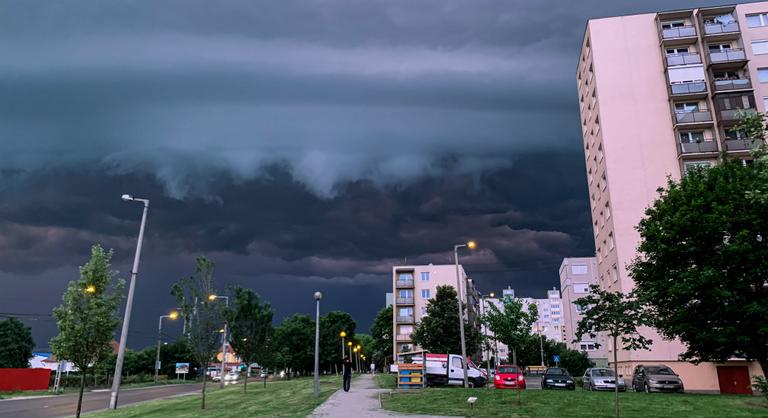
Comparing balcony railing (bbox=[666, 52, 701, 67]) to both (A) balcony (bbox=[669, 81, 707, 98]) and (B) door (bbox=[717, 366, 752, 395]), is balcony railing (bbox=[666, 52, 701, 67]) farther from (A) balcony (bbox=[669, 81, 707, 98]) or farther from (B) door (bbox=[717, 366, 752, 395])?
(B) door (bbox=[717, 366, 752, 395])

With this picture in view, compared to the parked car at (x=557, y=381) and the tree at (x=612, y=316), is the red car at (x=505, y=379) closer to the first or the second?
the parked car at (x=557, y=381)

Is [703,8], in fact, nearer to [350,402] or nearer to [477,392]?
Answer: [477,392]

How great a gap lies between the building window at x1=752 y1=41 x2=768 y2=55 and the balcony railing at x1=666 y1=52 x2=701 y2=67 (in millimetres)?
4855

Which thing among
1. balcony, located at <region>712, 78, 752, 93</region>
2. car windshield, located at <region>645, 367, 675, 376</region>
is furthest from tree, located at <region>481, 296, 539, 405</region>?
balcony, located at <region>712, 78, 752, 93</region>

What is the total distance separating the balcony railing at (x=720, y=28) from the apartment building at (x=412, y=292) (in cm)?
5273

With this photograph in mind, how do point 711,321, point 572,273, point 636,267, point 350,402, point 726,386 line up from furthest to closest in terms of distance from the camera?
point 572,273 → point 726,386 → point 636,267 → point 711,321 → point 350,402

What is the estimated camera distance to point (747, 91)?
41781 mm

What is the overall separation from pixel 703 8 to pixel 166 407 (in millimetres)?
53587

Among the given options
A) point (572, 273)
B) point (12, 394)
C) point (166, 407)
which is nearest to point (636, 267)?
point (166, 407)

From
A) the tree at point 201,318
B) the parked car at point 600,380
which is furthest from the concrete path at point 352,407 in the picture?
the parked car at point 600,380

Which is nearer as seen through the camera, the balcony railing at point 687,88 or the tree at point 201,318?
the tree at point 201,318

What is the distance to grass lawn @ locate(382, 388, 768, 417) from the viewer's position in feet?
53.7

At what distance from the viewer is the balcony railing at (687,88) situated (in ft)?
142

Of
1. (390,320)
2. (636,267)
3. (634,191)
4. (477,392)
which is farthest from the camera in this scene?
(390,320)
